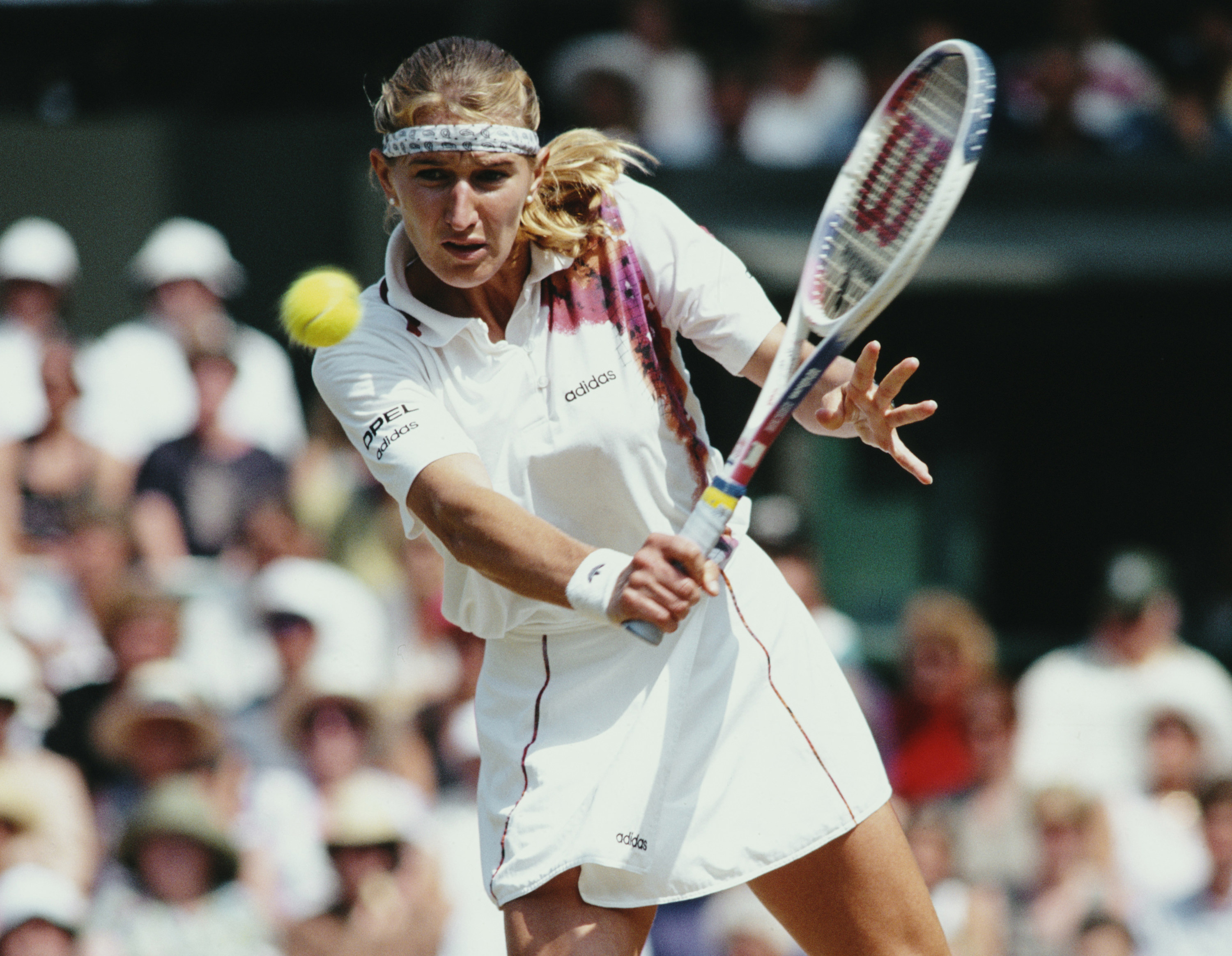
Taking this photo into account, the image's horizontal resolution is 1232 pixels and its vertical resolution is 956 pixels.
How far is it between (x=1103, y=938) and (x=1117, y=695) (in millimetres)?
1195

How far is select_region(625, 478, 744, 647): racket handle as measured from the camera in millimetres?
2896

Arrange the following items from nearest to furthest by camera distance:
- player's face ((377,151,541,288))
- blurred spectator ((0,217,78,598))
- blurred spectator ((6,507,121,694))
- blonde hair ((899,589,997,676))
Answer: player's face ((377,151,541,288)), blurred spectator ((6,507,121,694)), blonde hair ((899,589,997,676)), blurred spectator ((0,217,78,598))

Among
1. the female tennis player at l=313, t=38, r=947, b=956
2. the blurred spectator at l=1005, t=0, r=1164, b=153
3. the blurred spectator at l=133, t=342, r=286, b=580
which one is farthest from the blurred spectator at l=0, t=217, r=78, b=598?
the blurred spectator at l=1005, t=0, r=1164, b=153

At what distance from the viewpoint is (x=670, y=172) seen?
7500 mm

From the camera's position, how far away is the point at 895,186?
10.7 feet

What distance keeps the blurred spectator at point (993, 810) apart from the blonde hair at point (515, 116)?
3.05 m

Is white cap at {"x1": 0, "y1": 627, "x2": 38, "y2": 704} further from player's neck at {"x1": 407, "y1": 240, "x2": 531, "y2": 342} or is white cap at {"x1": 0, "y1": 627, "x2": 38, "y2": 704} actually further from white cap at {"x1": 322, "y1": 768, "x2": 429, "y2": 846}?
player's neck at {"x1": 407, "y1": 240, "x2": 531, "y2": 342}

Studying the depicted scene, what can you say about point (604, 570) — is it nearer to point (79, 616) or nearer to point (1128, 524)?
point (79, 616)

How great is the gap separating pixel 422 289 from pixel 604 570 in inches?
26.7

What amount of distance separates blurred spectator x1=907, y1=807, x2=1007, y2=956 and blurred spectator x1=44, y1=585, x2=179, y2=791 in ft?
7.83

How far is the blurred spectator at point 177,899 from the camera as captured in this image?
4973 mm

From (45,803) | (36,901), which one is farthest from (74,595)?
(36,901)

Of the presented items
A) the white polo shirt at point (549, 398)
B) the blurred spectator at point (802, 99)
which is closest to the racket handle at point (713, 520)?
the white polo shirt at point (549, 398)

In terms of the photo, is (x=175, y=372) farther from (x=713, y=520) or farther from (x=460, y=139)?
(x=713, y=520)
